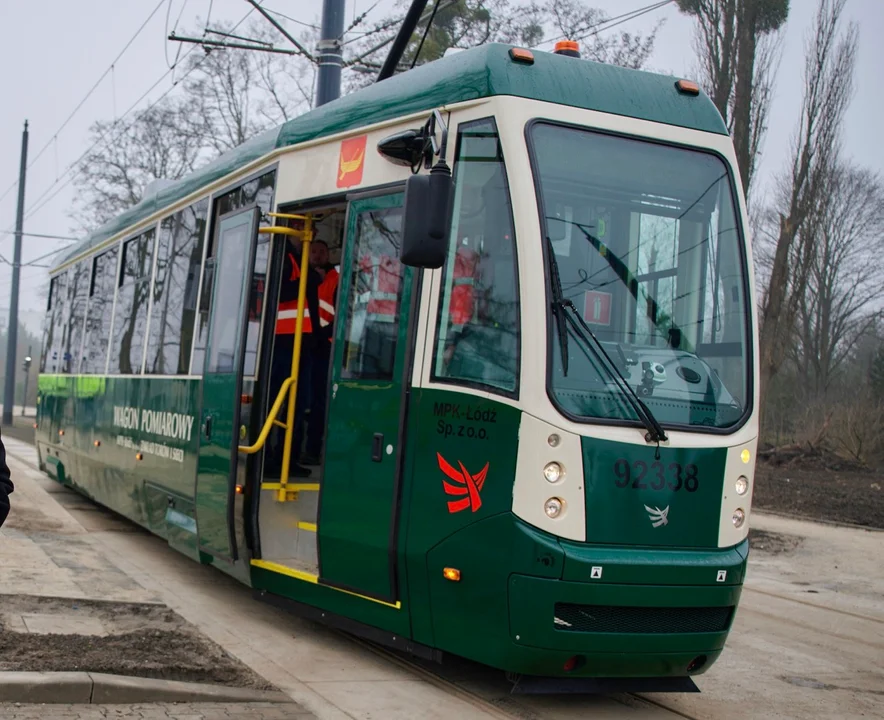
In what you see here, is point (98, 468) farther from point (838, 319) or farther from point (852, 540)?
point (838, 319)

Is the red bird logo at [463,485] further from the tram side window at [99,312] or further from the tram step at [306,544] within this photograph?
the tram side window at [99,312]

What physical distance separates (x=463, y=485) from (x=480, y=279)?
3.55ft

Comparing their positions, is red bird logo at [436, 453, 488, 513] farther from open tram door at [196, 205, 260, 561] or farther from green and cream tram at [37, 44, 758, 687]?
open tram door at [196, 205, 260, 561]

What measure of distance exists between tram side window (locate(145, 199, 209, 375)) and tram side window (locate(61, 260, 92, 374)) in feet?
12.0

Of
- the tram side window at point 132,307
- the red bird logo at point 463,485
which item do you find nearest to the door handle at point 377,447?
the red bird logo at point 463,485

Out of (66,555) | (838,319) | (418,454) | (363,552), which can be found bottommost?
(66,555)

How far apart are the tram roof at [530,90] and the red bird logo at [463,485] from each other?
2.00 meters

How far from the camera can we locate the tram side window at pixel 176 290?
9.66 meters

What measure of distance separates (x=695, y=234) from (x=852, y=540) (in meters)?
9.00

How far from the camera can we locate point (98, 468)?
12555mm

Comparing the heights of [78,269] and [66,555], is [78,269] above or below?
above

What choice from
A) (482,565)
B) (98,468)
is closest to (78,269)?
(98,468)

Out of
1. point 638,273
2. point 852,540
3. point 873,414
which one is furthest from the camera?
point 873,414

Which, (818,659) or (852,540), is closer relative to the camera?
(818,659)
